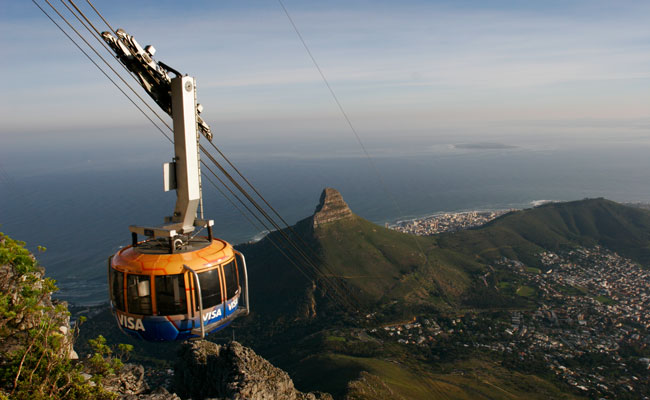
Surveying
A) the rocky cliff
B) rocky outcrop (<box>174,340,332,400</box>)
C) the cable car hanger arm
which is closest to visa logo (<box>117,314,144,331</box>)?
the rocky cliff

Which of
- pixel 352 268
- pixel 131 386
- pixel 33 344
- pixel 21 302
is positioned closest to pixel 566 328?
pixel 352 268

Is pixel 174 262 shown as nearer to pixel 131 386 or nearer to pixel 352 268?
pixel 131 386

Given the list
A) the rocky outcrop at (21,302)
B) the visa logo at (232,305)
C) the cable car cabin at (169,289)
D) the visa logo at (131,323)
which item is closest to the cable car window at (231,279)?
the cable car cabin at (169,289)

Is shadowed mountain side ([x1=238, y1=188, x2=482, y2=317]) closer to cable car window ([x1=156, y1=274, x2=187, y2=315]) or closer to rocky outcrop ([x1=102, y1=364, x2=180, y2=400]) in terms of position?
rocky outcrop ([x1=102, y1=364, x2=180, y2=400])

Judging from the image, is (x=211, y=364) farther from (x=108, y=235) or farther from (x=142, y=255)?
(x=108, y=235)

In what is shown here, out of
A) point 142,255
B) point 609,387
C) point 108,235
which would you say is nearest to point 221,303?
point 142,255

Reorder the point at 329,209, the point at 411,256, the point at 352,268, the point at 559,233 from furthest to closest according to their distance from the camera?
the point at 559,233
the point at 329,209
the point at 411,256
the point at 352,268

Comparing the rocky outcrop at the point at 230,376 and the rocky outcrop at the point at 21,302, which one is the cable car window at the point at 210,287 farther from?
the rocky outcrop at the point at 230,376
